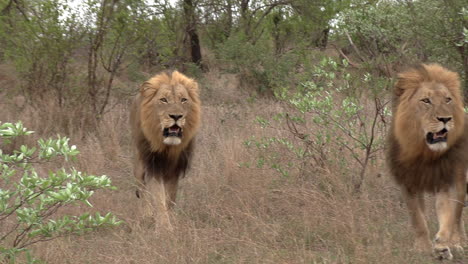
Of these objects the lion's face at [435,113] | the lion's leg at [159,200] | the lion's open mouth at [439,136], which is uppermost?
the lion's face at [435,113]

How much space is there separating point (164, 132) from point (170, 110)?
199mm

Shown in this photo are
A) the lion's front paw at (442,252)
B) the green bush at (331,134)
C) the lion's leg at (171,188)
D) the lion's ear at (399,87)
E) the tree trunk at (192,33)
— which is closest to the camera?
the lion's front paw at (442,252)

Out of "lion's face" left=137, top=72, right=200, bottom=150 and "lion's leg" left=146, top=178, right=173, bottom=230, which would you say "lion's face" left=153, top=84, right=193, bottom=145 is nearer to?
"lion's face" left=137, top=72, right=200, bottom=150

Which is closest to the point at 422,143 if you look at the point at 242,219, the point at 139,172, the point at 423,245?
the point at 423,245

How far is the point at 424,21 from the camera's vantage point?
7.64 m

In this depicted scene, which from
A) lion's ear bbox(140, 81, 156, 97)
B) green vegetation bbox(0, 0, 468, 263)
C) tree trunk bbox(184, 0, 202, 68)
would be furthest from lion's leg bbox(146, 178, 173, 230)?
tree trunk bbox(184, 0, 202, 68)

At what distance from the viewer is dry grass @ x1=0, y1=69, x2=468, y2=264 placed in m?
3.70

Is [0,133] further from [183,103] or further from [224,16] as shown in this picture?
[224,16]

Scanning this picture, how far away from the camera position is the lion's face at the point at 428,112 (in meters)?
3.63

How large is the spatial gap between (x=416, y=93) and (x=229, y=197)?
203cm

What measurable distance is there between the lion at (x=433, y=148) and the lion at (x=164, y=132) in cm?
169

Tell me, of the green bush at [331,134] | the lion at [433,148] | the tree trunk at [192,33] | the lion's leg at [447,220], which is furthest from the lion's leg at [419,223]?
the tree trunk at [192,33]

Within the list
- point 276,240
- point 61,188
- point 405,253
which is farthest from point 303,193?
point 61,188

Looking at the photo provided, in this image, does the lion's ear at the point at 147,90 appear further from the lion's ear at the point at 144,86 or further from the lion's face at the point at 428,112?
the lion's face at the point at 428,112
